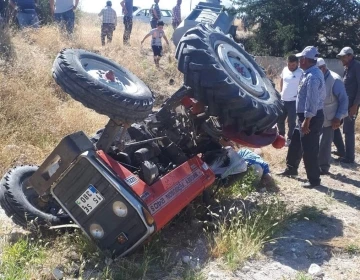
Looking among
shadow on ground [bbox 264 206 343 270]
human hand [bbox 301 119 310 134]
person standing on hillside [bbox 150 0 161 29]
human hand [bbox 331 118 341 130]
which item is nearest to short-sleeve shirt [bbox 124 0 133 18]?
person standing on hillside [bbox 150 0 161 29]

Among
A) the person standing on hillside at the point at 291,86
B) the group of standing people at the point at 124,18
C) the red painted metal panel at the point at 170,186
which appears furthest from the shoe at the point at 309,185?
the group of standing people at the point at 124,18

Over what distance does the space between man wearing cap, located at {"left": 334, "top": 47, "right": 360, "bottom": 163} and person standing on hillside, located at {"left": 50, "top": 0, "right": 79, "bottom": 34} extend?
22.2 feet

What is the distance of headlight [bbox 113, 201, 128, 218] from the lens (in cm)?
362

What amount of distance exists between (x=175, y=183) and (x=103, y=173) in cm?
71

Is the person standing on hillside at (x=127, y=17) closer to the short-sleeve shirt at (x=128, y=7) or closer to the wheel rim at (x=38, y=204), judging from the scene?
the short-sleeve shirt at (x=128, y=7)

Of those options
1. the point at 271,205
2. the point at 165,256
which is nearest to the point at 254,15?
the point at 271,205

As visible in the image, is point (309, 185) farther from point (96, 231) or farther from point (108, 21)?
point (108, 21)

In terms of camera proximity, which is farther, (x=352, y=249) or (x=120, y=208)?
(x=352, y=249)

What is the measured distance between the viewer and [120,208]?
3.64 metres

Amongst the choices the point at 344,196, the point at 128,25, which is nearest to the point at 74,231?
the point at 344,196

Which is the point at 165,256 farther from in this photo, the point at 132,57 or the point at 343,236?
the point at 132,57

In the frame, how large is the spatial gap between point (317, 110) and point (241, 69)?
1.52 metres

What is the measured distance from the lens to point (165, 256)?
3920 mm

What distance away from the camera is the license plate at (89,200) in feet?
12.1
